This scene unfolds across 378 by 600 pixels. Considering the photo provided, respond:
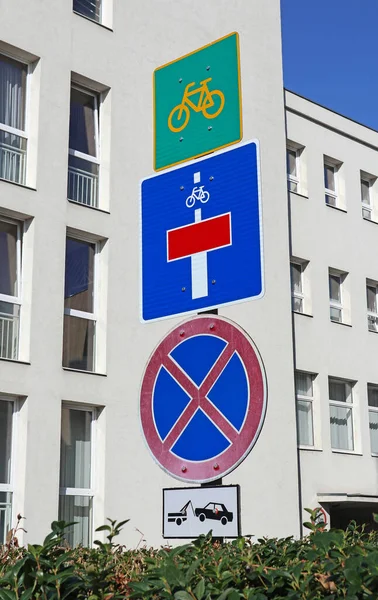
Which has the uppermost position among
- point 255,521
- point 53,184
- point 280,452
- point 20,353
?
point 53,184

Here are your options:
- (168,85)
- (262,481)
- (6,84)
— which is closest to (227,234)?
(168,85)

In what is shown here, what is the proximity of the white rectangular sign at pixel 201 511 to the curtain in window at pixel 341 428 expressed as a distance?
1964 centimetres

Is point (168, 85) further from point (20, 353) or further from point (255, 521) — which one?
point (255, 521)

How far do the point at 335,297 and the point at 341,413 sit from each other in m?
3.13

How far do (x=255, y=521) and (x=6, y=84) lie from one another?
34.4 feet

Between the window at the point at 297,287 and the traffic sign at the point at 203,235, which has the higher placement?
the window at the point at 297,287

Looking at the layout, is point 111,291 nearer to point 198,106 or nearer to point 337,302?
point 337,302

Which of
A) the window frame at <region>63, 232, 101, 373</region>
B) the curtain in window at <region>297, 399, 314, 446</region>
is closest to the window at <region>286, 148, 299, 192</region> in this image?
the curtain in window at <region>297, 399, 314, 446</region>

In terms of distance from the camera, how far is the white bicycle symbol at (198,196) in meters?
4.80

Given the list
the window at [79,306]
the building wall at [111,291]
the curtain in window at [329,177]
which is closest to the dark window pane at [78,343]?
the window at [79,306]

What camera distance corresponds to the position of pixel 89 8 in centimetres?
1948

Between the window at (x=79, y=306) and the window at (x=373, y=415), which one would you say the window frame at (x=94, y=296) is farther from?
the window at (x=373, y=415)

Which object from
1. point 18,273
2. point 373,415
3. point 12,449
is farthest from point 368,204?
point 12,449

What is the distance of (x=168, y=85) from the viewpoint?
205 inches
